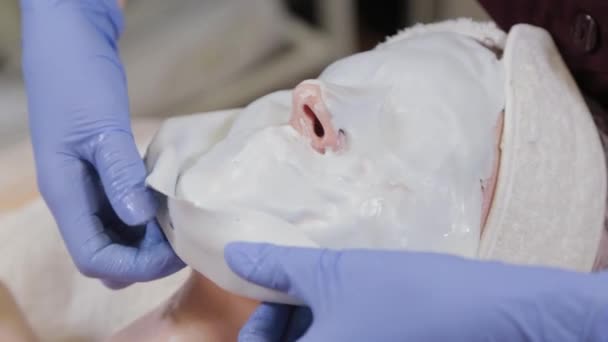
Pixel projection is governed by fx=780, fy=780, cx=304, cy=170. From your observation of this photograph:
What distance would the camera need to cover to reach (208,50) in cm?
208

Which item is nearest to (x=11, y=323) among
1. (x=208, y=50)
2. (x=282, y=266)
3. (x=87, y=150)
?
(x=87, y=150)

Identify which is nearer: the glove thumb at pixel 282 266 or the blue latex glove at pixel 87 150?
the glove thumb at pixel 282 266

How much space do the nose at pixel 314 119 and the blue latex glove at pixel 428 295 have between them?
14 centimetres

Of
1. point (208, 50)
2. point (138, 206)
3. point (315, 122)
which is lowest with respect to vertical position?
point (208, 50)

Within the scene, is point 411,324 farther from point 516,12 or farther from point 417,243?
point 516,12

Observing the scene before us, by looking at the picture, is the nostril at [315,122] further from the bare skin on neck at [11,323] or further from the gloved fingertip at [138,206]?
the bare skin on neck at [11,323]

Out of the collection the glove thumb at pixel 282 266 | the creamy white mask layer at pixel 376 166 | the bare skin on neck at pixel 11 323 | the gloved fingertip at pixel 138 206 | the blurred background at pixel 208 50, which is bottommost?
the blurred background at pixel 208 50

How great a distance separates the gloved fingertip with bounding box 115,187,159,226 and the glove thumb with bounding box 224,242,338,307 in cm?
16

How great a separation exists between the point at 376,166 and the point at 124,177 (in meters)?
0.30

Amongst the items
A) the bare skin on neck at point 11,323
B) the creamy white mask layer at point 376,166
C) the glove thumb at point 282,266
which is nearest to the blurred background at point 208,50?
the bare skin on neck at point 11,323

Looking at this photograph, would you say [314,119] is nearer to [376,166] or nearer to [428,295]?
[376,166]

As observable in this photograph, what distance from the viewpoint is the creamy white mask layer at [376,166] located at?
815 mm

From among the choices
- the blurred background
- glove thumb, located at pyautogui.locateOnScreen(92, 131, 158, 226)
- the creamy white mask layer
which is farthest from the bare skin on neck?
the blurred background

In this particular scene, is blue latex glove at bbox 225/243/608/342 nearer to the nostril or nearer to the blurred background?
the nostril
